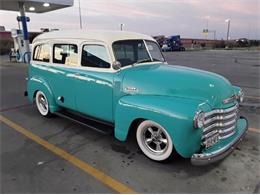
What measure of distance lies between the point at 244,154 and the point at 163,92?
167 cm

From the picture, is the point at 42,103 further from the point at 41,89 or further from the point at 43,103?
the point at 41,89

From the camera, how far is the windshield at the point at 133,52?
Answer: 440cm

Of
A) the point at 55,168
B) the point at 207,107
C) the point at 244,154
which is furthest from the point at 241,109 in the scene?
the point at 55,168

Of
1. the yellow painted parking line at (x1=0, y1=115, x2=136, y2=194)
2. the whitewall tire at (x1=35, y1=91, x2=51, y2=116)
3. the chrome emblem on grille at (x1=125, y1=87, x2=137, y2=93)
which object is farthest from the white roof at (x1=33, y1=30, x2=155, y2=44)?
the yellow painted parking line at (x1=0, y1=115, x2=136, y2=194)

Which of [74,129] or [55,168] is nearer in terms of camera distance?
[55,168]

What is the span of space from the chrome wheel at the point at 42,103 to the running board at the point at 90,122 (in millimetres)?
492

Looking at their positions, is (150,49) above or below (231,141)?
above

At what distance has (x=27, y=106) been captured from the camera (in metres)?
7.02

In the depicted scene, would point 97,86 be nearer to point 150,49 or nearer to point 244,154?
point 150,49

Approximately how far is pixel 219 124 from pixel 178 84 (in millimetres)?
815

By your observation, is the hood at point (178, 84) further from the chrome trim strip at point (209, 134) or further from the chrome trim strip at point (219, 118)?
the chrome trim strip at point (209, 134)

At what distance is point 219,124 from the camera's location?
11.5ft

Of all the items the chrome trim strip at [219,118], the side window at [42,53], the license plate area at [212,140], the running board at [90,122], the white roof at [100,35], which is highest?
the white roof at [100,35]

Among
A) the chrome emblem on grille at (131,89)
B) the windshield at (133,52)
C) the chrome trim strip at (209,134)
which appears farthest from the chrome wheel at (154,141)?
the windshield at (133,52)
